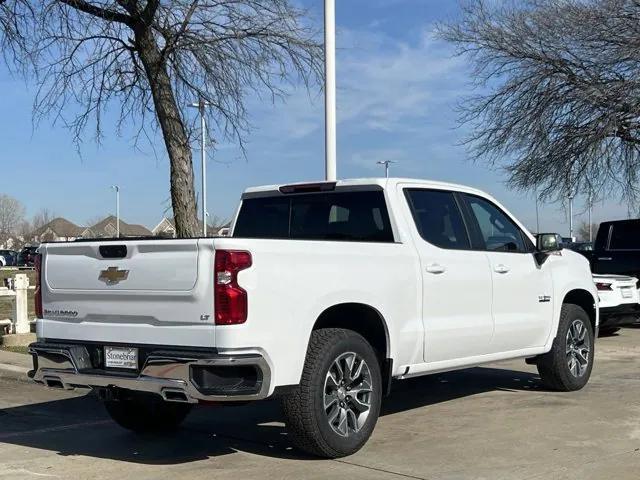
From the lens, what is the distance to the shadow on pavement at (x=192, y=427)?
6449mm

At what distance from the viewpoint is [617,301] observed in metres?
12.2

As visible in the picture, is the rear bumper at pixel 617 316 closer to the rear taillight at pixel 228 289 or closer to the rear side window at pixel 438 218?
the rear side window at pixel 438 218

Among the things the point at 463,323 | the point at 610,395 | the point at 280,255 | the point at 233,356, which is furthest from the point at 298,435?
the point at 610,395

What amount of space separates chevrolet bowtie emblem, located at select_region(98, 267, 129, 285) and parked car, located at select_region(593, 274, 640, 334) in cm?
846

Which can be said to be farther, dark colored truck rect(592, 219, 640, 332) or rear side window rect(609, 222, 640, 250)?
rear side window rect(609, 222, 640, 250)

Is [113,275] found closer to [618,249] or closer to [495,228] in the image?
[495,228]

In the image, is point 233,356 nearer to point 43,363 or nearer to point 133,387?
point 133,387

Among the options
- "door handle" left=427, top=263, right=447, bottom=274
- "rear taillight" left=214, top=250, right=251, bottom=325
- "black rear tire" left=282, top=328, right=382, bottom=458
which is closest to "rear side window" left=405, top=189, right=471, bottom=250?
"door handle" left=427, top=263, right=447, bottom=274

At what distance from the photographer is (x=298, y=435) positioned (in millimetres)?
5758

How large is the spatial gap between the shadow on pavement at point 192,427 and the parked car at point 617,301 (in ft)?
10.2

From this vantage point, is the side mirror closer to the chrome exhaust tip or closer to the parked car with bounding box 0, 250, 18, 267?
the chrome exhaust tip

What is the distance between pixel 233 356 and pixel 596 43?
1466 centimetres

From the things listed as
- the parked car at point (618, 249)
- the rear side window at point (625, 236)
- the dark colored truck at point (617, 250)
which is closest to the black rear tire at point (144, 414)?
the dark colored truck at point (617, 250)

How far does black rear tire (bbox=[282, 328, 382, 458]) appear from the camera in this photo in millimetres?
5633
